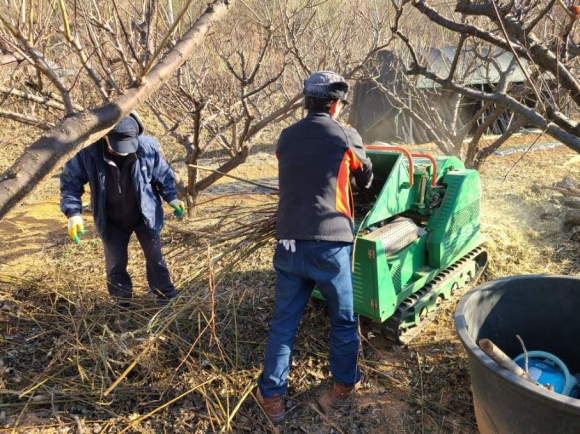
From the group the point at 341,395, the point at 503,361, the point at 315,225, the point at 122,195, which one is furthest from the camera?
the point at 122,195

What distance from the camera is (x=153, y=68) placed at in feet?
5.52

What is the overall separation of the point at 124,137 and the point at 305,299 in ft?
5.88

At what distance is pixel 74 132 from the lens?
4.51ft

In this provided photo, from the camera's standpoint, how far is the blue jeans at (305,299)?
2.65 m

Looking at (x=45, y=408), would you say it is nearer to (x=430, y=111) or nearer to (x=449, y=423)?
(x=449, y=423)

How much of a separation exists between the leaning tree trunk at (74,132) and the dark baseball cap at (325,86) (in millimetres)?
966

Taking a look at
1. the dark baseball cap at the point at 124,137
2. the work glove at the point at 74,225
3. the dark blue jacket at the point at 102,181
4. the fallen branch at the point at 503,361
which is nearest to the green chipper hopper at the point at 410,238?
the fallen branch at the point at 503,361

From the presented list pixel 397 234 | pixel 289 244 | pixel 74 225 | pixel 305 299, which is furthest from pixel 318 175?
pixel 74 225

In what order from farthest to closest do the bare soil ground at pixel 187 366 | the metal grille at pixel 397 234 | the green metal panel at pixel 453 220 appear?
the green metal panel at pixel 453 220 < the metal grille at pixel 397 234 < the bare soil ground at pixel 187 366

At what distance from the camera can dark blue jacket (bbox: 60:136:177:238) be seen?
3371mm

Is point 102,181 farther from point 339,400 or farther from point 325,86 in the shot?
point 339,400

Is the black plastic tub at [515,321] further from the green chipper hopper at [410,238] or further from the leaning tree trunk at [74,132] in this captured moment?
the leaning tree trunk at [74,132]

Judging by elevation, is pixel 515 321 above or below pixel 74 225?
below

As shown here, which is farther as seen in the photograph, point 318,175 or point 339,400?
point 339,400
